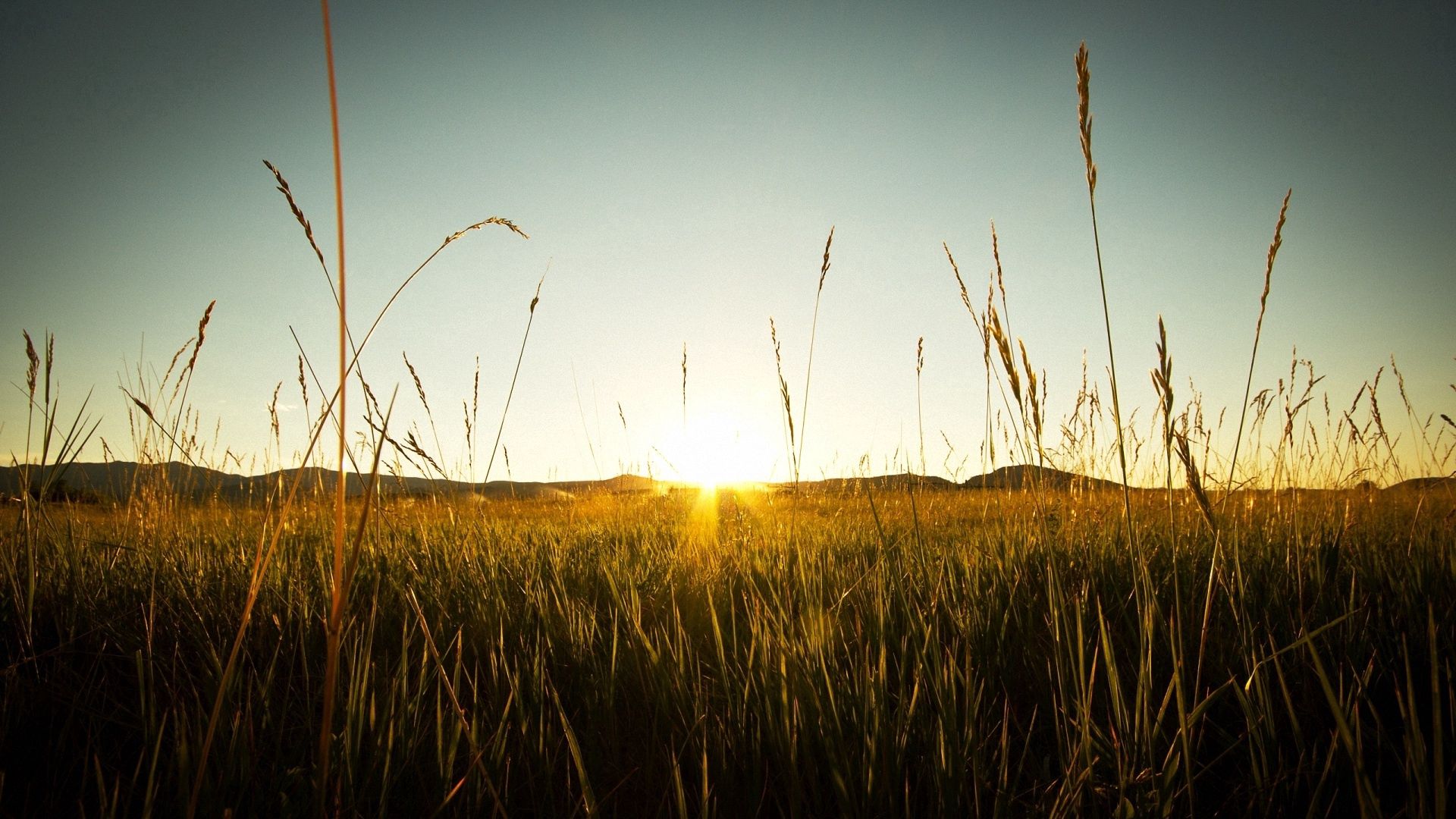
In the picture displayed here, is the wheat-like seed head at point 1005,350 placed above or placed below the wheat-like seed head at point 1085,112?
below

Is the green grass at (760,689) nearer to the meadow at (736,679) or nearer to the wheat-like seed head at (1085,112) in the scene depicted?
the meadow at (736,679)

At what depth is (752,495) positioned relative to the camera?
5.91 m

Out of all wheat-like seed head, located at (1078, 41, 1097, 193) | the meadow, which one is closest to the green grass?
the meadow

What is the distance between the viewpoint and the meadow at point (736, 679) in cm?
89

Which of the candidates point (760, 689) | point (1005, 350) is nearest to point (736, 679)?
point (760, 689)

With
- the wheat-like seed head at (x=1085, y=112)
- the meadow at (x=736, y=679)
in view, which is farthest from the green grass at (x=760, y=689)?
the wheat-like seed head at (x=1085, y=112)

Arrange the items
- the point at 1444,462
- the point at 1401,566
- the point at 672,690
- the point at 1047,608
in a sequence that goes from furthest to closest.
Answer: the point at 1444,462
the point at 1401,566
the point at 1047,608
the point at 672,690

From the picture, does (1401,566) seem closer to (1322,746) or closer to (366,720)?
(1322,746)

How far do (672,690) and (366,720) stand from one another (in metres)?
0.59

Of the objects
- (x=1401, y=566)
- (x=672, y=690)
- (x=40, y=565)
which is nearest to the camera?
(x=672, y=690)

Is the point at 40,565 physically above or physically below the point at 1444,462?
below

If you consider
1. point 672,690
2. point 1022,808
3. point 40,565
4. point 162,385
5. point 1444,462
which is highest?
point 162,385

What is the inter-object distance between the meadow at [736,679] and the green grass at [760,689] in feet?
0.03

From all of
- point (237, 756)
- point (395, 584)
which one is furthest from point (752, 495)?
point (237, 756)
